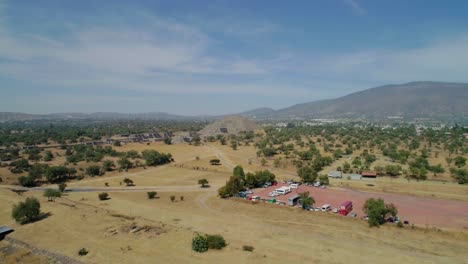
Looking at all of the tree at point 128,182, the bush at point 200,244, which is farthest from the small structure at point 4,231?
the tree at point 128,182

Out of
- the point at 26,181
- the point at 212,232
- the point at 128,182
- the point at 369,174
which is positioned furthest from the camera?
the point at 369,174

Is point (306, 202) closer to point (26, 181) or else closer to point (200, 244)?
point (200, 244)

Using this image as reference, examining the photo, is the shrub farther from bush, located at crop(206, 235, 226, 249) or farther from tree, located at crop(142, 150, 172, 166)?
tree, located at crop(142, 150, 172, 166)

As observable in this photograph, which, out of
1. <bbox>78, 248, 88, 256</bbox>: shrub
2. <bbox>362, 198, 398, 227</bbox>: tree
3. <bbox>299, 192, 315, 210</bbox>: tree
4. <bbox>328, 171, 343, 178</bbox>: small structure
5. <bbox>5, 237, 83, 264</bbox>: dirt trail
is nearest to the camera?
<bbox>5, 237, 83, 264</bbox>: dirt trail

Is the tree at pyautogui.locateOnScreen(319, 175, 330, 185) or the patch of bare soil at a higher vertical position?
the tree at pyautogui.locateOnScreen(319, 175, 330, 185)

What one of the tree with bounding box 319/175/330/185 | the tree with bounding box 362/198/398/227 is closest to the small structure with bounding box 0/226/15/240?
the tree with bounding box 362/198/398/227

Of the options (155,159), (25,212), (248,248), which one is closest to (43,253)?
(25,212)
